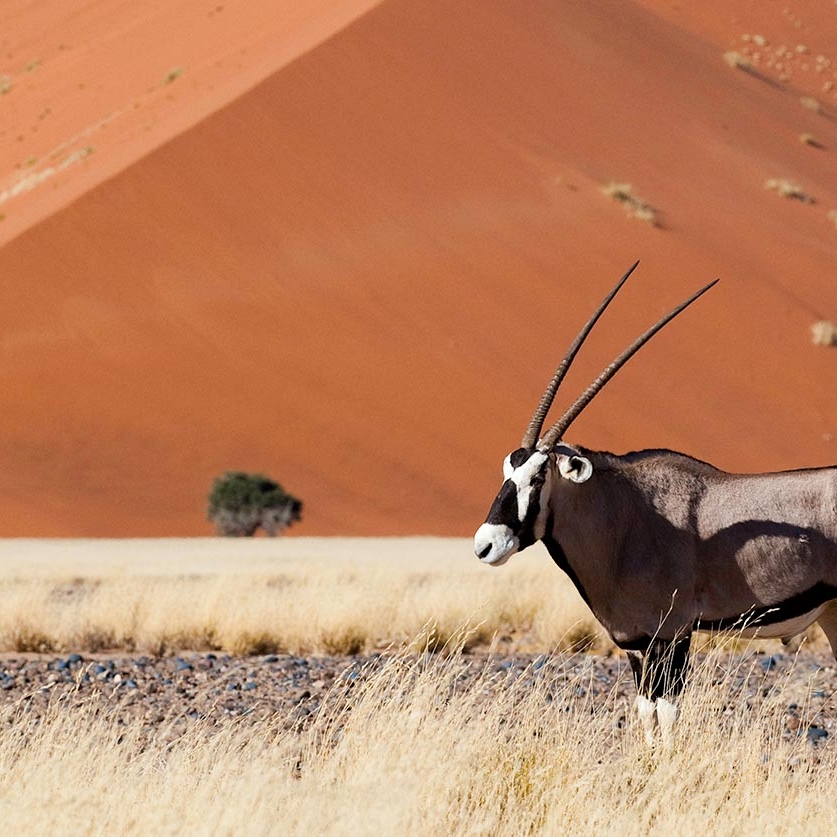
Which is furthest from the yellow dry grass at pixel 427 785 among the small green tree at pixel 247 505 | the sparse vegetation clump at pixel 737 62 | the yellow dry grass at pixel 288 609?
the sparse vegetation clump at pixel 737 62

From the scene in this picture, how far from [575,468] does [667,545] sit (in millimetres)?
477

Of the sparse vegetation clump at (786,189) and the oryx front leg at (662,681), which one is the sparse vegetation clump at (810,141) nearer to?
the sparse vegetation clump at (786,189)

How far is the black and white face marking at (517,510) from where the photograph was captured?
4837mm

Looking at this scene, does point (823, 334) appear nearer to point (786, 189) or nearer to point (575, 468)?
point (786, 189)

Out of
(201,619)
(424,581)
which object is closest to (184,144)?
(424,581)

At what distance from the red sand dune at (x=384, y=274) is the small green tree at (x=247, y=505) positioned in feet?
2.48

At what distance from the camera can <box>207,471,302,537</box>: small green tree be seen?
79.1ft

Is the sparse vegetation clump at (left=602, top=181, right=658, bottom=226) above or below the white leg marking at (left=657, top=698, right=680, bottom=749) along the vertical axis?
below

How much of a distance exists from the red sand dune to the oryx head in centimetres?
1990

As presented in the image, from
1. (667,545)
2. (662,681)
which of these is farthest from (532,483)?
(662,681)

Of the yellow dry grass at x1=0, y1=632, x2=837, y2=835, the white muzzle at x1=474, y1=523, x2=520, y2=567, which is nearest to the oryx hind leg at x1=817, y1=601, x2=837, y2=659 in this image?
the yellow dry grass at x1=0, y1=632, x2=837, y2=835

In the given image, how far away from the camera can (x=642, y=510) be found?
5.33 m

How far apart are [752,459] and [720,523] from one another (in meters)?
23.1

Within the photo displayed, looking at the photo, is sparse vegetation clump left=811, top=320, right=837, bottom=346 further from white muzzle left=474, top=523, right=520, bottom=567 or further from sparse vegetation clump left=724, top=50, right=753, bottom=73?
white muzzle left=474, top=523, right=520, bottom=567
